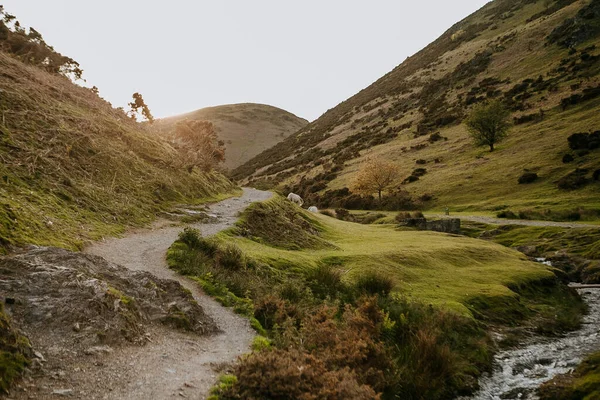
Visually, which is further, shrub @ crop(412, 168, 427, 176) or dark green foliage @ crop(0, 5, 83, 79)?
shrub @ crop(412, 168, 427, 176)

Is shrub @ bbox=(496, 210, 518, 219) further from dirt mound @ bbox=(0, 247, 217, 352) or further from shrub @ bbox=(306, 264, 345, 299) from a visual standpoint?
dirt mound @ bbox=(0, 247, 217, 352)

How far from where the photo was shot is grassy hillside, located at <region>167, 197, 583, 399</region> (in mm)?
7836

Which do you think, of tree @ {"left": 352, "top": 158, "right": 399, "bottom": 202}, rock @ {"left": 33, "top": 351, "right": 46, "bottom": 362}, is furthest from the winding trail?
tree @ {"left": 352, "top": 158, "right": 399, "bottom": 202}

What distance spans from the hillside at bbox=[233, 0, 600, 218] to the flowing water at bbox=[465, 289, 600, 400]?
1184 inches

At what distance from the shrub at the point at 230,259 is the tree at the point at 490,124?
59.9 m

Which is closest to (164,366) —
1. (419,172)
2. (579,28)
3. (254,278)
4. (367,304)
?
(367,304)

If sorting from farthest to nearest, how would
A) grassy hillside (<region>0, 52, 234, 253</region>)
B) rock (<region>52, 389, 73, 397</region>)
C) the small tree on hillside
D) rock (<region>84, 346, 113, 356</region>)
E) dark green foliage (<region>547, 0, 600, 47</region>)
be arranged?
dark green foliage (<region>547, 0, 600, 47</region>) → the small tree on hillside → grassy hillside (<region>0, 52, 234, 253</region>) → rock (<region>84, 346, 113, 356</region>) → rock (<region>52, 389, 73, 397</region>)

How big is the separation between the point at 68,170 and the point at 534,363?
22.1m

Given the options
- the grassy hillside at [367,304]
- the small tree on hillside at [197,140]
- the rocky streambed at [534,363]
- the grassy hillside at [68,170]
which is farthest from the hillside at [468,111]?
the grassy hillside at [68,170]

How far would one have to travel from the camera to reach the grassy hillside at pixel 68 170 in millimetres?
13391

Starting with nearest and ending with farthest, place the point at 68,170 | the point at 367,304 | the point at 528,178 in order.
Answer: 1. the point at 367,304
2. the point at 68,170
3. the point at 528,178

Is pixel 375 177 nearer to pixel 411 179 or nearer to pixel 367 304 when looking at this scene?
pixel 411 179

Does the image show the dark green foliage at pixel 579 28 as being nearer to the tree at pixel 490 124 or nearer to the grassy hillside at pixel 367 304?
the tree at pixel 490 124

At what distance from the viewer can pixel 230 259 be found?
15359mm
